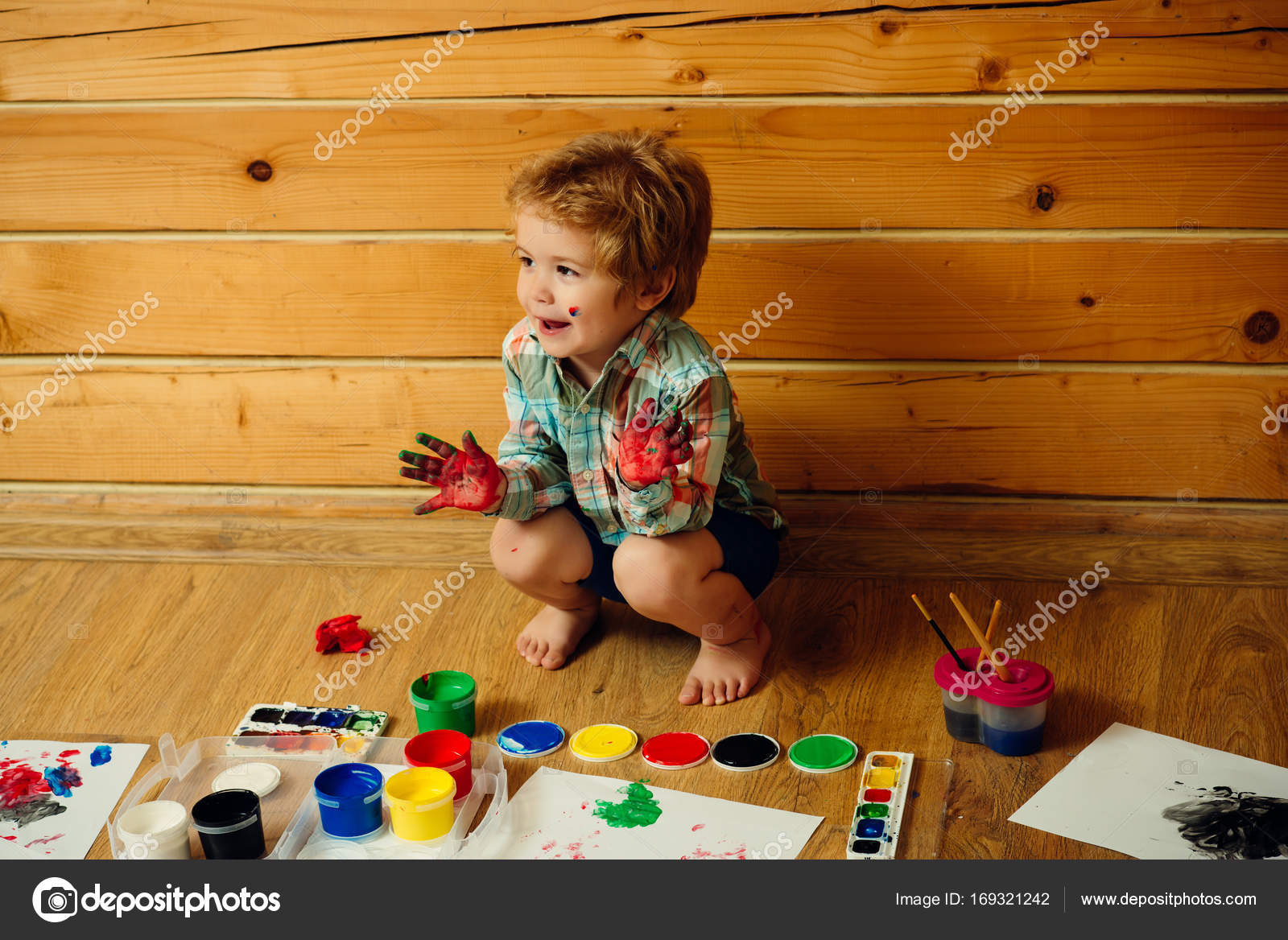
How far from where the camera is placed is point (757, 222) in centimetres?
175

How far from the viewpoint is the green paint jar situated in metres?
1.51

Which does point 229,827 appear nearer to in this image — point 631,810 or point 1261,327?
point 631,810

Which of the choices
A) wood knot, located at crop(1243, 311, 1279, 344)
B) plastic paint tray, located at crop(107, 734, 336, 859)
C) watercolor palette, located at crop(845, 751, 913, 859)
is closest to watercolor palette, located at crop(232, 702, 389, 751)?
plastic paint tray, located at crop(107, 734, 336, 859)

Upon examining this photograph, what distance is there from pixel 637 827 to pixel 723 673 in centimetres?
30

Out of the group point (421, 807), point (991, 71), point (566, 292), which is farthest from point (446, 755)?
point (991, 71)

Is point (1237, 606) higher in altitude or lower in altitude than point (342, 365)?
lower

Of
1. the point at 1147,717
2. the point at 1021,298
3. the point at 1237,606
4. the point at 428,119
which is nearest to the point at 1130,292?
the point at 1021,298

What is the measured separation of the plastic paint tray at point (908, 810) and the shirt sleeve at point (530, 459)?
0.49 meters

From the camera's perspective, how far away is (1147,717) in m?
1.51

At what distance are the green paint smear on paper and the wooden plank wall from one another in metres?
0.63

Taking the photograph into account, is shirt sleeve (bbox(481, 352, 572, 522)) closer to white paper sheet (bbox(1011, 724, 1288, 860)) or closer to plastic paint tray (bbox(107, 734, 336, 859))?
plastic paint tray (bbox(107, 734, 336, 859))

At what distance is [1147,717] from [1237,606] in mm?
352

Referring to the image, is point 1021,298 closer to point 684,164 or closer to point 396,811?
point 684,164

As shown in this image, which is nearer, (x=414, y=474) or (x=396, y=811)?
(x=396, y=811)
